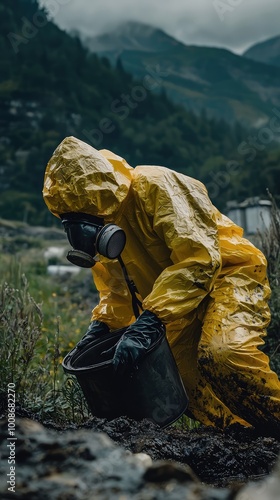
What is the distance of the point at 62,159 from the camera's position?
12.3ft

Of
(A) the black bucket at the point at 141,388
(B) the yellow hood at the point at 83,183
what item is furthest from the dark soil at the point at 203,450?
(B) the yellow hood at the point at 83,183

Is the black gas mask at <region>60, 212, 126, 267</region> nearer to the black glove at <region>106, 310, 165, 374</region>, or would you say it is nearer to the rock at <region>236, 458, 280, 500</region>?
the black glove at <region>106, 310, 165, 374</region>

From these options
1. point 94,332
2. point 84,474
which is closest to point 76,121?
point 94,332

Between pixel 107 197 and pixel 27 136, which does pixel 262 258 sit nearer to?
pixel 107 197

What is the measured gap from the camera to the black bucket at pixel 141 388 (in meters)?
3.54

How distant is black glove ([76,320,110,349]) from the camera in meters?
4.15

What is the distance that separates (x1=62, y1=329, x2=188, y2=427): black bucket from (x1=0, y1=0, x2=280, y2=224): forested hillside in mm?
29181

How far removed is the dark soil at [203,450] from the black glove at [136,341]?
0.93ft

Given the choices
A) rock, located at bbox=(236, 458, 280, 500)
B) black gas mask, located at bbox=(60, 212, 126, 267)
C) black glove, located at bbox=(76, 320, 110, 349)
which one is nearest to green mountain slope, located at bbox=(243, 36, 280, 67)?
black glove, located at bbox=(76, 320, 110, 349)

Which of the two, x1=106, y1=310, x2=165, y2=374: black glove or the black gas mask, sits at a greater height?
the black gas mask

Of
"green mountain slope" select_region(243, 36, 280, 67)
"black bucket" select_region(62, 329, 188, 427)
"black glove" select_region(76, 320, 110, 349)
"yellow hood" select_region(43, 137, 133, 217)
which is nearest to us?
"black bucket" select_region(62, 329, 188, 427)

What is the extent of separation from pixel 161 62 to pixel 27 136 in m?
90.0

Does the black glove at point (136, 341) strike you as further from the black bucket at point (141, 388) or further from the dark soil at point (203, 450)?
A: the dark soil at point (203, 450)

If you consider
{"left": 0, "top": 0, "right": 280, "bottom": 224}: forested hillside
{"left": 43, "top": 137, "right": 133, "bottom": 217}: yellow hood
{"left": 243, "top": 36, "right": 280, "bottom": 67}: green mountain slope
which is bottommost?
{"left": 43, "top": 137, "right": 133, "bottom": 217}: yellow hood
